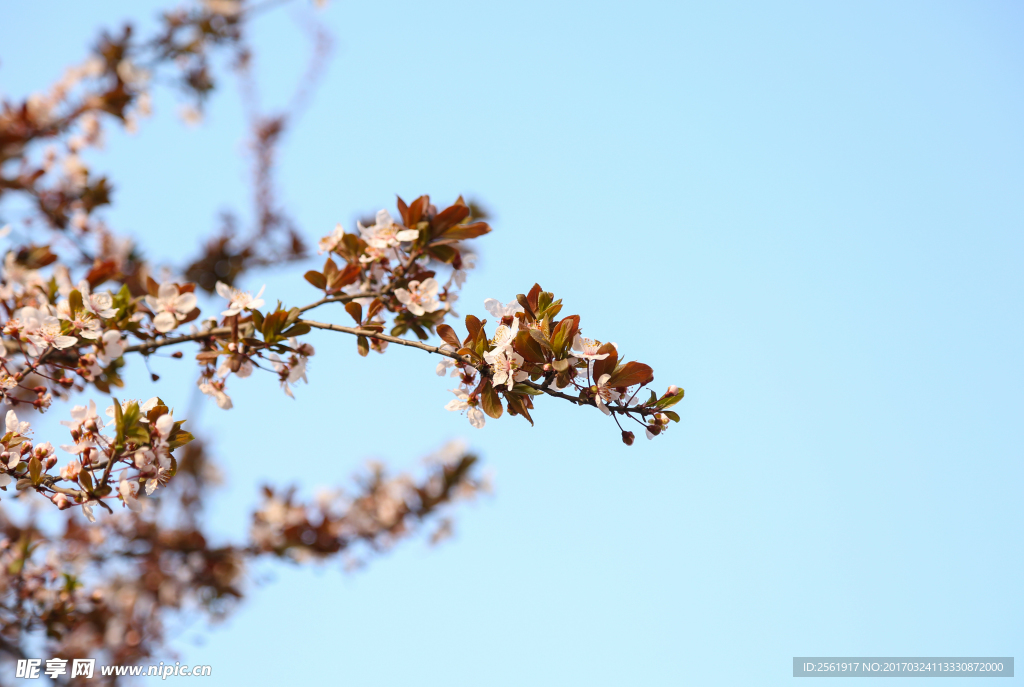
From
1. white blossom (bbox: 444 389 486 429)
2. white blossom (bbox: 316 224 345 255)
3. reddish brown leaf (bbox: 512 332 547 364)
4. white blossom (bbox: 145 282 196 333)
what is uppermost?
white blossom (bbox: 316 224 345 255)

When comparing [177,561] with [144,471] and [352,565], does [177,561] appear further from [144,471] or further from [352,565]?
[144,471]

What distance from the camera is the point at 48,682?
270cm

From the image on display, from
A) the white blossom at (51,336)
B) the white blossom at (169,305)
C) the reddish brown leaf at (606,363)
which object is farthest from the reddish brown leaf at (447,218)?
the white blossom at (51,336)

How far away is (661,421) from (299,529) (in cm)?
296

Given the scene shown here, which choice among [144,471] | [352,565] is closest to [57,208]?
[144,471]

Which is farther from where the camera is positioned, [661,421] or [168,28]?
[168,28]

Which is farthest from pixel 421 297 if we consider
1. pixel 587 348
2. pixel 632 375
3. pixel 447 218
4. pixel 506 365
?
pixel 632 375

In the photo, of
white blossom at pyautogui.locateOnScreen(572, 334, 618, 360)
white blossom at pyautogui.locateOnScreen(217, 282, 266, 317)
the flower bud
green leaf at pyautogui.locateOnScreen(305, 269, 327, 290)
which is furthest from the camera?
green leaf at pyautogui.locateOnScreen(305, 269, 327, 290)

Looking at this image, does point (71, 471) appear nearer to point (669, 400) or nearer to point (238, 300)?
point (238, 300)

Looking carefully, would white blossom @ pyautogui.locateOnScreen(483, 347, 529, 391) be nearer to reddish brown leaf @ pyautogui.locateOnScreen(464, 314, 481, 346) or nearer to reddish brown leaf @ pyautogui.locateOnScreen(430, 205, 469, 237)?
reddish brown leaf @ pyautogui.locateOnScreen(464, 314, 481, 346)

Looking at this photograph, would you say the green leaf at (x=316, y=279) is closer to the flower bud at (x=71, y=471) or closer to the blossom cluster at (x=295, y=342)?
the blossom cluster at (x=295, y=342)

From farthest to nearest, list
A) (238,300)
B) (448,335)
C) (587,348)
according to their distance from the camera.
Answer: (238,300), (448,335), (587,348)

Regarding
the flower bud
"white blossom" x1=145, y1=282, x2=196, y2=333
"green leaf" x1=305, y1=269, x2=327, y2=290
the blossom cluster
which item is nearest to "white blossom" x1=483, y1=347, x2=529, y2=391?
the blossom cluster

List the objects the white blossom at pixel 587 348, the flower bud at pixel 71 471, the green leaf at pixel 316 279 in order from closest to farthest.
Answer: the white blossom at pixel 587 348 < the flower bud at pixel 71 471 < the green leaf at pixel 316 279
